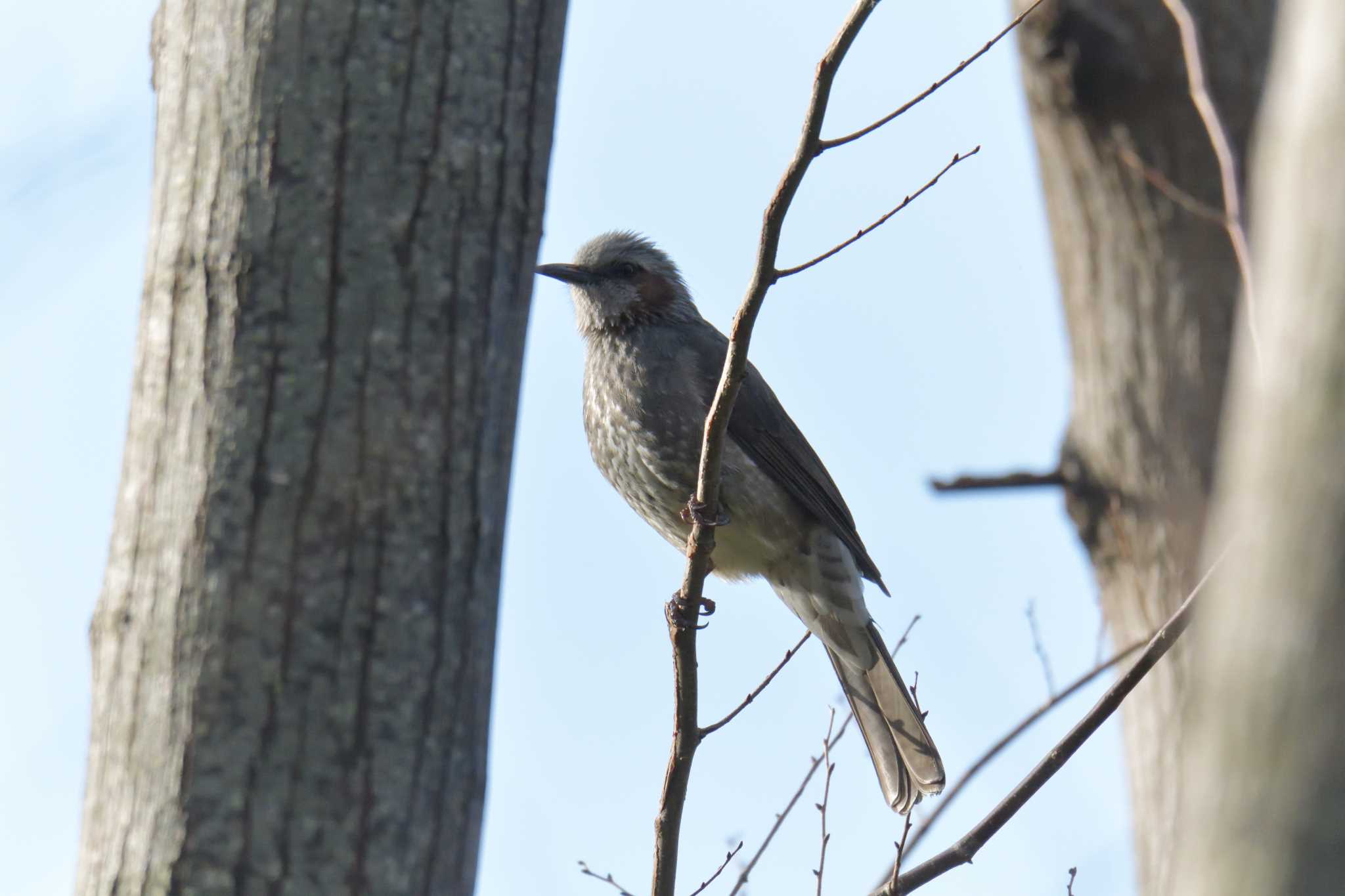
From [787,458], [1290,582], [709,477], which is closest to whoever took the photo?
[1290,582]

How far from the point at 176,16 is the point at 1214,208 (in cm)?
434

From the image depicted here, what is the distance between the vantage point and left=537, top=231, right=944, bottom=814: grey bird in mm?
5059

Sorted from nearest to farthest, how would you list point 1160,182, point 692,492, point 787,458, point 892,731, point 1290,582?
point 1290,582 < point 892,731 < point 692,492 < point 787,458 < point 1160,182

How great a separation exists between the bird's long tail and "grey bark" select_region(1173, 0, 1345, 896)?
3590 millimetres

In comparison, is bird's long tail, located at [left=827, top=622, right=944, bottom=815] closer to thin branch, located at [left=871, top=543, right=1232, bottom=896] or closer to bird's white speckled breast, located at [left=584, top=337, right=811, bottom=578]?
bird's white speckled breast, located at [left=584, top=337, right=811, bottom=578]

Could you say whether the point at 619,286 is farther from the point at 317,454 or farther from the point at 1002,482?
the point at 317,454

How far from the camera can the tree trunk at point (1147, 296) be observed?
5.67 meters

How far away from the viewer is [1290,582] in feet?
3.76

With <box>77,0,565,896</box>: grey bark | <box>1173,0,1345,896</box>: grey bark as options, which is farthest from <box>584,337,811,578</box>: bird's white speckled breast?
<box>1173,0,1345,896</box>: grey bark

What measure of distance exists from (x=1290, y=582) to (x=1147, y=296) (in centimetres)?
498

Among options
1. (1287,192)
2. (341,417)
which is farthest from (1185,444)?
(1287,192)

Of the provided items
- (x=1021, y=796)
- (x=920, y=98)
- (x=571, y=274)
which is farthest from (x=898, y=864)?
(x=571, y=274)

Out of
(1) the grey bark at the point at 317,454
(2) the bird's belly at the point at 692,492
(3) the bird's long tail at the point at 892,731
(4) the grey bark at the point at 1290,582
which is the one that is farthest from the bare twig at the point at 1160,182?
(4) the grey bark at the point at 1290,582

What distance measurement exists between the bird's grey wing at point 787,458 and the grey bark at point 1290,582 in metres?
3.97
